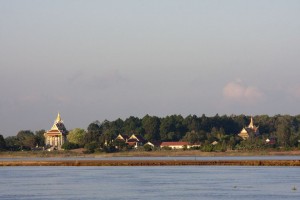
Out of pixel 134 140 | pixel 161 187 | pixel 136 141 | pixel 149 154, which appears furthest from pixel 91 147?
pixel 161 187

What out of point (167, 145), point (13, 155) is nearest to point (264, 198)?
point (13, 155)

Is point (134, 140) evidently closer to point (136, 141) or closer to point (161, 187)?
point (136, 141)

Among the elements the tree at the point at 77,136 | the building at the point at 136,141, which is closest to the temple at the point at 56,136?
the tree at the point at 77,136

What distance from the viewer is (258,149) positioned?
162m

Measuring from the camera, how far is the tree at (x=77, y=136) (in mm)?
180663

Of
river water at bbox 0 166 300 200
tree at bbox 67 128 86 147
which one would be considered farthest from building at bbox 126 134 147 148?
river water at bbox 0 166 300 200

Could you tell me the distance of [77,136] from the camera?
185250 millimetres

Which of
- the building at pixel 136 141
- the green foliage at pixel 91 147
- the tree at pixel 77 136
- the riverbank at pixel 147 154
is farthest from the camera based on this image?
the building at pixel 136 141

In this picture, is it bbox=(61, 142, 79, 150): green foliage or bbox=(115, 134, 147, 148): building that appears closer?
bbox=(61, 142, 79, 150): green foliage

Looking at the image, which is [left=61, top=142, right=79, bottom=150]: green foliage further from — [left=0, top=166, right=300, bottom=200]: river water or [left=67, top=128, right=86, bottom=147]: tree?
[left=0, top=166, right=300, bottom=200]: river water

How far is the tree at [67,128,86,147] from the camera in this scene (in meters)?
181

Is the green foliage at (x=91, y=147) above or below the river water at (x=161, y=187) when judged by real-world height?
above

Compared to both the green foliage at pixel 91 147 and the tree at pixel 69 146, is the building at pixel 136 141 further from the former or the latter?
the green foliage at pixel 91 147

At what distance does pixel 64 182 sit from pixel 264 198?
75.2ft
